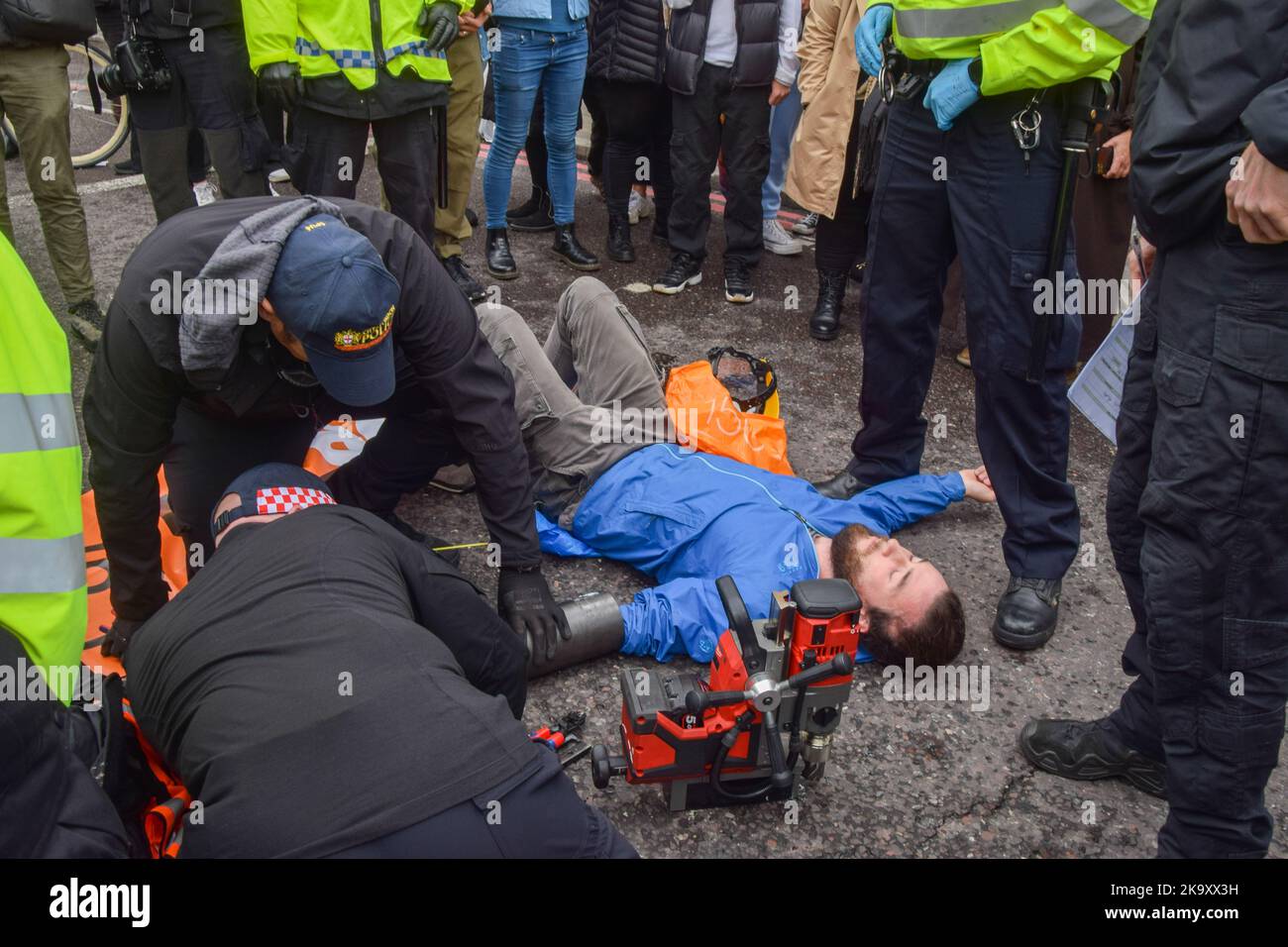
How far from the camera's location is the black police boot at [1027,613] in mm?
3172

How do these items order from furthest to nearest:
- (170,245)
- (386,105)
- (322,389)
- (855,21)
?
(855,21) → (386,105) → (322,389) → (170,245)

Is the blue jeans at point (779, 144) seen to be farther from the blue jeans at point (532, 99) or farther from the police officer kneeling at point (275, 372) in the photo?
the police officer kneeling at point (275, 372)

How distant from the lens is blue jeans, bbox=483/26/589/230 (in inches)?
199

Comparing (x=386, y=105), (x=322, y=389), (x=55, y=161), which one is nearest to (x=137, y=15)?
(x=55, y=161)

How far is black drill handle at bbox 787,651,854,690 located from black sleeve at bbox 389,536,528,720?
0.62 metres

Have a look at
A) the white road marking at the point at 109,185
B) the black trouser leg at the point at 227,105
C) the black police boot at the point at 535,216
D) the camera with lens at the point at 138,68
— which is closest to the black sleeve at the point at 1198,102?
the black trouser leg at the point at 227,105

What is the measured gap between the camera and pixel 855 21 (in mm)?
4719

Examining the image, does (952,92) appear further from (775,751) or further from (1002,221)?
(775,751)

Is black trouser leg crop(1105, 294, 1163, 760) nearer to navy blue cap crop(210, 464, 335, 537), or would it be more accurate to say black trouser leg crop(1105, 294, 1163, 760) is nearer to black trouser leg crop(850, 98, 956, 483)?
black trouser leg crop(850, 98, 956, 483)

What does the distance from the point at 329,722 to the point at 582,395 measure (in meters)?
2.39

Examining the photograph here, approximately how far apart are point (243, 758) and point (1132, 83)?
441 cm

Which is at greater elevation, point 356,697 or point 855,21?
point 855,21
